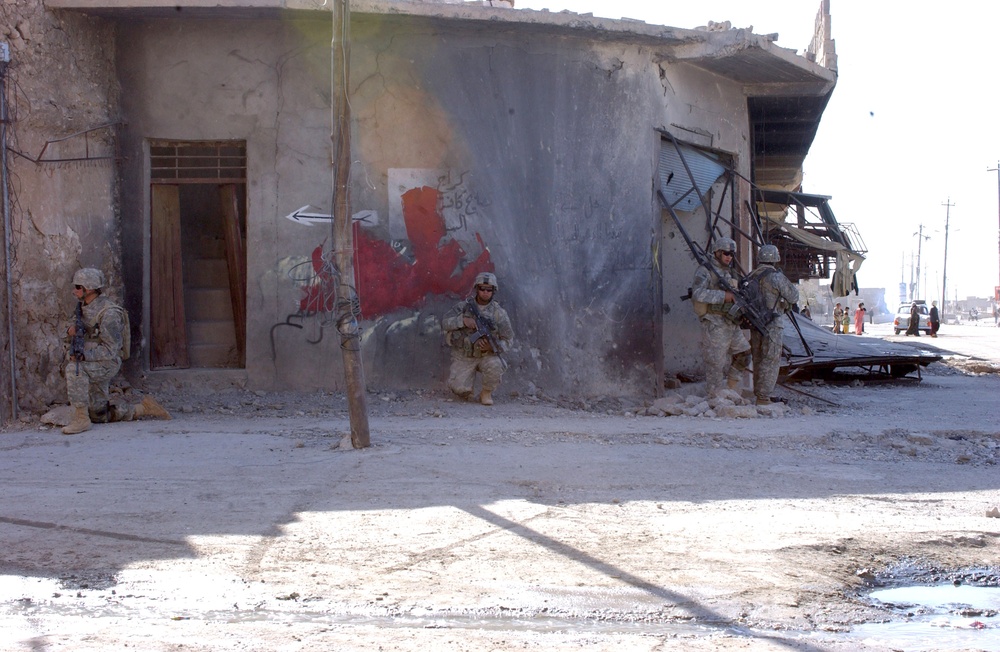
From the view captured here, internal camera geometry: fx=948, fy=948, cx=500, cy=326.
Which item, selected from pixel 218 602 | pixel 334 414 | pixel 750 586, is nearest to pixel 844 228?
pixel 334 414

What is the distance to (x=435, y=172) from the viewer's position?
929 cm

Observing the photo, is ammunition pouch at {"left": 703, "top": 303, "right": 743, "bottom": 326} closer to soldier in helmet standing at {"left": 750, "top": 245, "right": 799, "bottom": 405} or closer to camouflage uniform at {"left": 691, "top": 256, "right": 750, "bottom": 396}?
camouflage uniform at {"left": 691, "top": 256, "right": 750, "bottom": 396}

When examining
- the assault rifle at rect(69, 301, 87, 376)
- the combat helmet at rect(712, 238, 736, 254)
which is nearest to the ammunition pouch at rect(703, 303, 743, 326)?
the combat helmet at rect(712, 238, 736, 254)

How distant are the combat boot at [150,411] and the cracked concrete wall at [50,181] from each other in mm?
726

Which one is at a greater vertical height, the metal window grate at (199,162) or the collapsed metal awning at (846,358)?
the metal window grate at (199,162)

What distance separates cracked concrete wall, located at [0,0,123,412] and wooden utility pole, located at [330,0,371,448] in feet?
10.2

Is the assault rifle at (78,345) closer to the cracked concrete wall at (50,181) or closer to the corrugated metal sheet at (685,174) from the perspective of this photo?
the cracked concrete wall at (50,181)

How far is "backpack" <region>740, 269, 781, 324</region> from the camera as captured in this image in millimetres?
9391

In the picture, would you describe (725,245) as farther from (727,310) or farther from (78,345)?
(78,345)

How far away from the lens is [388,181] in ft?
30.3

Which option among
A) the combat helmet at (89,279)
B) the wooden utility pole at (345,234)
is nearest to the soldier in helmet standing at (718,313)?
the wooden utility pole at (345,234)

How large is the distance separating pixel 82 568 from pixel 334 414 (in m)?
4.33

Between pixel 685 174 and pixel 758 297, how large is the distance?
6.30 ft

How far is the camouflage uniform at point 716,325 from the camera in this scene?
30.3 ft
